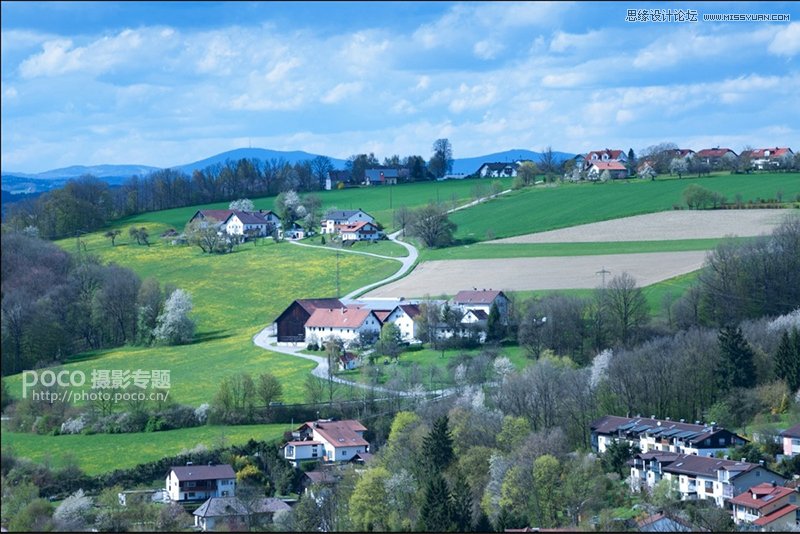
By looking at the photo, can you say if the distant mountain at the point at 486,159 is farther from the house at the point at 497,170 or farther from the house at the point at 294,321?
the house at the point at 294,321

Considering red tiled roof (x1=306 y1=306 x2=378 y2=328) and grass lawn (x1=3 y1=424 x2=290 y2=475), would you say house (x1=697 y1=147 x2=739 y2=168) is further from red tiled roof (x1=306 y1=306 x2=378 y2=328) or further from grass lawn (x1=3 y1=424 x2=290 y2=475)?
grass lawn (x1=3 y1=424 x2=290 y2=475)

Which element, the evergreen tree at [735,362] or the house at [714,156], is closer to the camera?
the evergreen tree at [735,362]

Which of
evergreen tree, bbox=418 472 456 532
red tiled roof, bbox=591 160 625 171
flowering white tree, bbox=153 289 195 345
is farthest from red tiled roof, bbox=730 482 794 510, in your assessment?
red tiled roof, bbox=591 160 625 171

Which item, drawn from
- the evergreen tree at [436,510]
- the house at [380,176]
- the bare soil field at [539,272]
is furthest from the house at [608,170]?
the evergreen tree at [436,510]

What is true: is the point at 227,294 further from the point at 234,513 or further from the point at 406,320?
the point at 234,513

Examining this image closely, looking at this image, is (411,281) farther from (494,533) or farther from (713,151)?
(494,533)

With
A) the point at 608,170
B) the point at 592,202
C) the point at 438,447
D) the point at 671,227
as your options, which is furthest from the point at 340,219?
the point at 438,447
